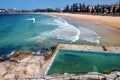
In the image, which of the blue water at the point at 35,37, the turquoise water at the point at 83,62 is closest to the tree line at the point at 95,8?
the blue water at the point at 35,37

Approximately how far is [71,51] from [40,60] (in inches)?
240

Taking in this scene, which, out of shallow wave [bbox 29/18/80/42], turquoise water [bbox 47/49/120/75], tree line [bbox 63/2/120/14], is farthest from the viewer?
tree line [bbox 63/2/120/14]

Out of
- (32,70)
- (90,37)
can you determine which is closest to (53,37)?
(90,37)

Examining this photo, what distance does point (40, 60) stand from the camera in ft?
77.2

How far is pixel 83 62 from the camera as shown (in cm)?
2378

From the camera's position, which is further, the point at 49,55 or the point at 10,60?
the point at 49,55

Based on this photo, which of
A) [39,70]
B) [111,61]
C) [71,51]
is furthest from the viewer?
[71,51]

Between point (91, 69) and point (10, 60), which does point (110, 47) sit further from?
point (10, 60)

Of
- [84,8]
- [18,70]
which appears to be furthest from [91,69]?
[84,8]

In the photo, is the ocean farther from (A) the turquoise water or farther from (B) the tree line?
(B) the tree line

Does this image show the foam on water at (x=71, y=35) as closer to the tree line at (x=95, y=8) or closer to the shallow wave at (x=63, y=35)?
the shallow wave at (x=63, y=35)

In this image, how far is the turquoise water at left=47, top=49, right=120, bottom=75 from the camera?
21.5 metres

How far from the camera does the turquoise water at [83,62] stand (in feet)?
70.5

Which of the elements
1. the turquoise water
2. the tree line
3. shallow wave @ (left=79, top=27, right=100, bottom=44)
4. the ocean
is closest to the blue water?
the ocean
